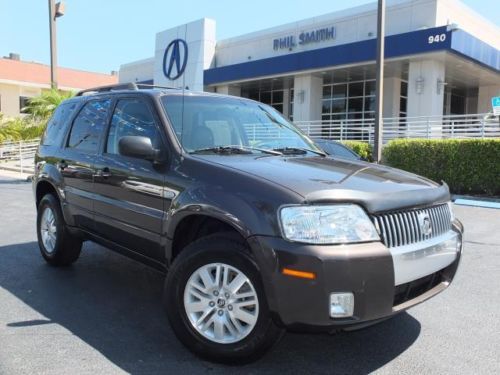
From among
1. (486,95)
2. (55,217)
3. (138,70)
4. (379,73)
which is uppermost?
(138,70)

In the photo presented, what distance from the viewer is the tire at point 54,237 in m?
5.42

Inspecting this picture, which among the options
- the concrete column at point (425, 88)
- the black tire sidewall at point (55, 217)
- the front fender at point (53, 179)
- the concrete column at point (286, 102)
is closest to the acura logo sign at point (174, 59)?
the concrete column at point (286, 102)

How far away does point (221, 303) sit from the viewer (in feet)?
10.8

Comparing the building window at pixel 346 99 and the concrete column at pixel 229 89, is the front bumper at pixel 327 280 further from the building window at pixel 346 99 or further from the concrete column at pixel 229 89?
the concrete column at pixel 229 89

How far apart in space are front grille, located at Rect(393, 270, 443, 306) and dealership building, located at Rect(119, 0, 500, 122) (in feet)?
52.6

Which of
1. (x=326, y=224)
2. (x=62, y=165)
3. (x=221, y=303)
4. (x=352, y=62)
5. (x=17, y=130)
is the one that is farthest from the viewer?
(x=17, y=130)

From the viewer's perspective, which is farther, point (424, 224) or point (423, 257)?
point (424, 224)

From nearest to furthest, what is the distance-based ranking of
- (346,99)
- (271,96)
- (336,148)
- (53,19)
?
(336,148) → (53,19) → (346,99) → (271,96)

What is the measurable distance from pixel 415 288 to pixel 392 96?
23005 millimetres

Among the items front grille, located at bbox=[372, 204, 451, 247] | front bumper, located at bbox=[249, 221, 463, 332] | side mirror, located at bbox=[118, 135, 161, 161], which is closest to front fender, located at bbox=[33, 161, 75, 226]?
side mirror, located at bbox=[118, 135, 161, 161]

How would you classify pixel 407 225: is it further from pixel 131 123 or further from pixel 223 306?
pixel 131 123

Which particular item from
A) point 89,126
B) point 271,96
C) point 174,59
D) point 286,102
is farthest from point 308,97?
point 89,126

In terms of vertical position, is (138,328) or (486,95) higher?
(486,95)

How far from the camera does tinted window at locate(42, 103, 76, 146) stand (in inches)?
219
